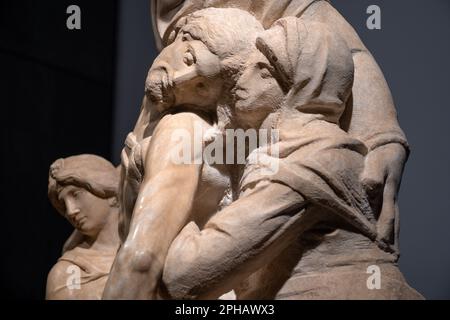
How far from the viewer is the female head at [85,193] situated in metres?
3.06

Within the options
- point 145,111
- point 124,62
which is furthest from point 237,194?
point 124,62

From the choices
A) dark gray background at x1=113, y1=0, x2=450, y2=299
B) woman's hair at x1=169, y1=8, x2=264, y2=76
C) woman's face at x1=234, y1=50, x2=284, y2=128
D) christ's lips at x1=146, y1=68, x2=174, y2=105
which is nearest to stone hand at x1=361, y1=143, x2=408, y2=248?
woman's face at x1=234, y1=50, x2=284, y2=128

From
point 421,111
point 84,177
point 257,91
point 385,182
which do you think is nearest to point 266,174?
point 257,91

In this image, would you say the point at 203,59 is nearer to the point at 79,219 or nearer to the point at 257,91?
the point at 257,91

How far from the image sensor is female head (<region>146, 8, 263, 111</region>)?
2.14 m

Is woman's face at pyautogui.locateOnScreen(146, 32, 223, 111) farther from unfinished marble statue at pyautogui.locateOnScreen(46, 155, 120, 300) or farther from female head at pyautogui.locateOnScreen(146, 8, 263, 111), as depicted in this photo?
unfinished marble statue at pyautogui.locateOnScreen(46, 155, 120, 300)

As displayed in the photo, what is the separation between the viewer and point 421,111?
3299 millimetres

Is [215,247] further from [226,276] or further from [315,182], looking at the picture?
[315,182]

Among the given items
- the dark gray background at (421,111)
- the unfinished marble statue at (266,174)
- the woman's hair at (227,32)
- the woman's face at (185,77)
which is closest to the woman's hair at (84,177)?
the unfinished marble statue at (266,174)

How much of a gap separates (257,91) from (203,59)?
16 centimetres

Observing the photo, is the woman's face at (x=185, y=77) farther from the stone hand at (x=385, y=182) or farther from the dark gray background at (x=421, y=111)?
the dark gray background at (x=421, y=111)

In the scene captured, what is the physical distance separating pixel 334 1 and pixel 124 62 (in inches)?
38.8

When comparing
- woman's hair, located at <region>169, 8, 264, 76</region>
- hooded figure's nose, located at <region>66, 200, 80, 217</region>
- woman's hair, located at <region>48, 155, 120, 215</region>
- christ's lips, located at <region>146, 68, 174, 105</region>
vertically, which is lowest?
hooded figure's nose, located at <region>66, 200, 80, 217</region>

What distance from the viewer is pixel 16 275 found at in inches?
146
